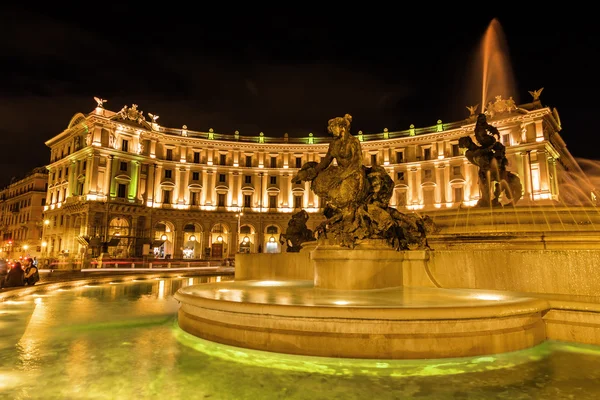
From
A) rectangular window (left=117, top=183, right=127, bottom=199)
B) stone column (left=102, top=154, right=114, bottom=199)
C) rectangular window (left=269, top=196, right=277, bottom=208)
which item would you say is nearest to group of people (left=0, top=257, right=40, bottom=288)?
stone column (left=102, top=154, right=114, bottom=199)

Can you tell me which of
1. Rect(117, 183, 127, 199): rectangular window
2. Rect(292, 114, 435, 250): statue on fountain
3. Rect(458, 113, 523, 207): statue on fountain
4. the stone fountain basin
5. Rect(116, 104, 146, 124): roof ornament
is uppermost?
Rect(116, 104, 146, 124): roof ornament

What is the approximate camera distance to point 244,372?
4848mm

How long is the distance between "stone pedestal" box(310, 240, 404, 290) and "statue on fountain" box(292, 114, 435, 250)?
29cm

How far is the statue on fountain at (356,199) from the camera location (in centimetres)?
876

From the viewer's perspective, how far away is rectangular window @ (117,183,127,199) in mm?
53312

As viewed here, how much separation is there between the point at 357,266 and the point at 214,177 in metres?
56.3

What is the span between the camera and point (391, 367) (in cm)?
505

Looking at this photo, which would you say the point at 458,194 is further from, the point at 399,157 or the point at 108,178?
the point at 108,178

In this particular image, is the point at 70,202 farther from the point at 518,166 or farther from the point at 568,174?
the point at 568,174

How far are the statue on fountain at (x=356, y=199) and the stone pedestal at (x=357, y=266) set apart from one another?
29cm

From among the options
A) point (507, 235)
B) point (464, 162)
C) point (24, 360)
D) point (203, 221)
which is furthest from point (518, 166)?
point (24, 360)

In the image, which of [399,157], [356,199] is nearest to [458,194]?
[399,157]

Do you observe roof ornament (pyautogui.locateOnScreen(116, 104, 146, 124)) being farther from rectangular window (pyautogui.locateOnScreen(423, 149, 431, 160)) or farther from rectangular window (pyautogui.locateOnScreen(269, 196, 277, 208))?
rectangular window (pyautogui.locateOnScreen(423, 149, 431, 160))

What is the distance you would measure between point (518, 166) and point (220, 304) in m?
53.6
